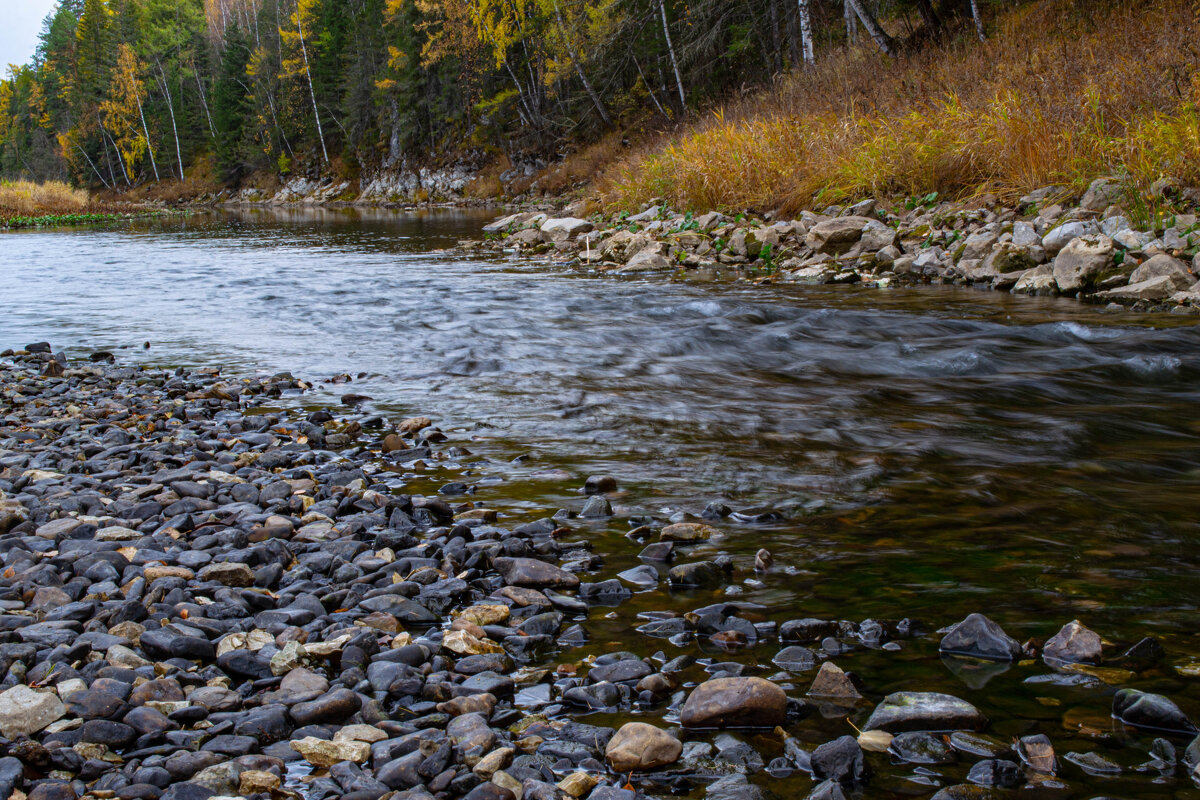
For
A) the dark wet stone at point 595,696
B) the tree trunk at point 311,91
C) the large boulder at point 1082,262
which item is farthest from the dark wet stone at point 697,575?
the tree trunk at point 311,91

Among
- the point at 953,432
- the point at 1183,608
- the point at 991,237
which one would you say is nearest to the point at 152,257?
the point at 991,237

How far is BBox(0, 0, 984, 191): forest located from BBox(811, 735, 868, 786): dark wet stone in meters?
18.0

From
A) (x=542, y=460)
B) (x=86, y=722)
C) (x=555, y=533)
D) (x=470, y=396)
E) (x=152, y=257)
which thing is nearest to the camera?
(x=86, y=722)

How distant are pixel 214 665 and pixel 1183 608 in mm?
3071

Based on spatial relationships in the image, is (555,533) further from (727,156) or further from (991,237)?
(727,156)

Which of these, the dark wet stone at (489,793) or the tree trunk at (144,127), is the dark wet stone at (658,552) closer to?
the dark wet stone at (489,793)

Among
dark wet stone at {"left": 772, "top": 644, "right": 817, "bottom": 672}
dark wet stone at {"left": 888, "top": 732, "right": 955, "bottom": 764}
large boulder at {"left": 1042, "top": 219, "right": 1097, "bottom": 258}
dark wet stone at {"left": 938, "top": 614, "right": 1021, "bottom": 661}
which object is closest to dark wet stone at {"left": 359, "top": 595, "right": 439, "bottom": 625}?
dark wet stone at {"left": 772, "top": 644, "right": 817, "bottom": 672}

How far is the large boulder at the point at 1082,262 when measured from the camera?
7898 millimetres

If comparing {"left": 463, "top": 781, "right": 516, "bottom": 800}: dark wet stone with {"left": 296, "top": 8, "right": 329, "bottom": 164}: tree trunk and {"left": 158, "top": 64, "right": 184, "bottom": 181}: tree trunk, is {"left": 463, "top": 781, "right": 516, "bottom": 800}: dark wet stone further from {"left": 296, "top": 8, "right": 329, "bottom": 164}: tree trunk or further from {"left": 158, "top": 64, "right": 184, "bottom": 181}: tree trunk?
{"left": 158, "top": 64, "right": 184, "bottom": 181}: tree trunk

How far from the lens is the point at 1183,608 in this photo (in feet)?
8.27

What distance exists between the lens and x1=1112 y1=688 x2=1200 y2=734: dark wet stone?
1926mm

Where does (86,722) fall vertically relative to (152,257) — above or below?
below

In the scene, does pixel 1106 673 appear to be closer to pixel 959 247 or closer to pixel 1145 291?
pixel 1145 291

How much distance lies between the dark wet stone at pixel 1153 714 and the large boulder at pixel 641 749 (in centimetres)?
112
